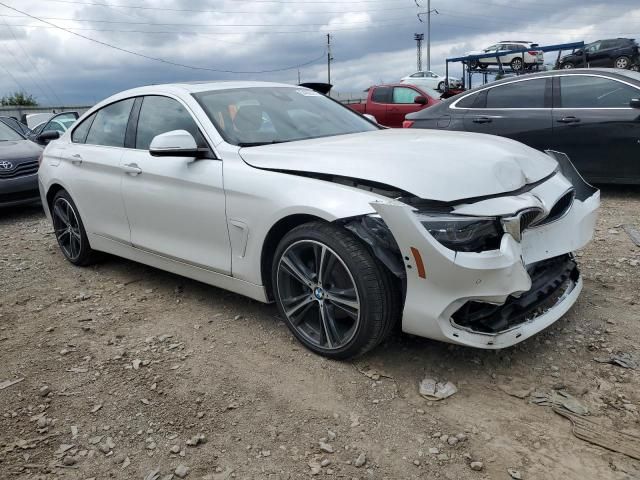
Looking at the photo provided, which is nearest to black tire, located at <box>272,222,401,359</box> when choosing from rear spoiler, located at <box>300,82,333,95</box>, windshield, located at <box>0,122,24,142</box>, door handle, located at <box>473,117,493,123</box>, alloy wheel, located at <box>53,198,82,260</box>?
rear spoiler, located at <box>300,82,333,95</box>

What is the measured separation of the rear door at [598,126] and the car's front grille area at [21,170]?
6.85 meters

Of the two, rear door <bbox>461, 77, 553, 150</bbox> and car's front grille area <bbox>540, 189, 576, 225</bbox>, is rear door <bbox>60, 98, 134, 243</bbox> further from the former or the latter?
rear door <bbox>461, 77, 553, 150</bbox>

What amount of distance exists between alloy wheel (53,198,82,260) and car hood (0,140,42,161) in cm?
328

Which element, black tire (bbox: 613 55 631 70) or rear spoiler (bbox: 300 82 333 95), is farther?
black tire (bbox: 613 55 631 70)

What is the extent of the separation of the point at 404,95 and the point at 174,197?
11.7 meters

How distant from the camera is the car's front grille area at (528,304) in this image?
112 inches

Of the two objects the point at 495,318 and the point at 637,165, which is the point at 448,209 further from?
the point at 637,165

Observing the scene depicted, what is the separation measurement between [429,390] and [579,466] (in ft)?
2.53

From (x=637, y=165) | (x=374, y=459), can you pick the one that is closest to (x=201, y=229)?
(x=374, y=459)

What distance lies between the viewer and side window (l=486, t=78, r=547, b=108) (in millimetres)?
7055

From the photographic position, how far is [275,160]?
3369mm

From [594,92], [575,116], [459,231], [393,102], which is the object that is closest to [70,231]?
[459,231]

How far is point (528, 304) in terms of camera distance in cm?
299

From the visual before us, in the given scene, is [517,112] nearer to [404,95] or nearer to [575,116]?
[575,116]
